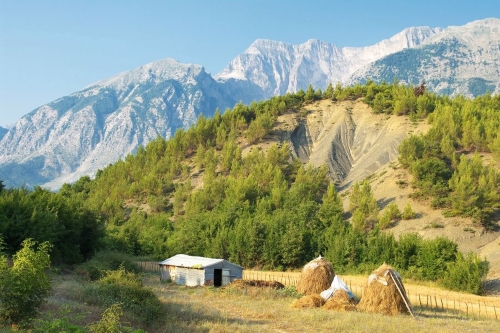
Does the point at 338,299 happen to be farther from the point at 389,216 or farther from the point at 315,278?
the point at 389,216

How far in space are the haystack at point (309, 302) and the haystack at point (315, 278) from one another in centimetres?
389

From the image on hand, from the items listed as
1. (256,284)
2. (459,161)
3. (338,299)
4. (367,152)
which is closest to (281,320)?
(338,299)

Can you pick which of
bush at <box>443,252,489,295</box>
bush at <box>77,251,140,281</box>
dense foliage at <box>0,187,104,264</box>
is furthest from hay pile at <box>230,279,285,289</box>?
dense foliage at <box>0,187,104,264</box>

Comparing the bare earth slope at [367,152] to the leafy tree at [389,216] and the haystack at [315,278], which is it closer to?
the leafy tree at [389,216]

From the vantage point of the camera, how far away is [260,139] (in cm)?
8231

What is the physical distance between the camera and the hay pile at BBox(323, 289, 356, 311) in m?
25.9

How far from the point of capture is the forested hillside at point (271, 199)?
42.2 m

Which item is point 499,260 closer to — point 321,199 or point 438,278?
point 438,278

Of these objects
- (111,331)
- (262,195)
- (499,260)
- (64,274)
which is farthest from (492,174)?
(111,331)

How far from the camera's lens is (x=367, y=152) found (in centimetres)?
7844

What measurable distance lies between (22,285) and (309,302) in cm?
1624

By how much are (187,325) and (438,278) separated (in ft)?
90.6

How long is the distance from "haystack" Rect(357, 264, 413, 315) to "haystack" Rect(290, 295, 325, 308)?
222 centimetres

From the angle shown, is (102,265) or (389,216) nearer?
(102,265)
